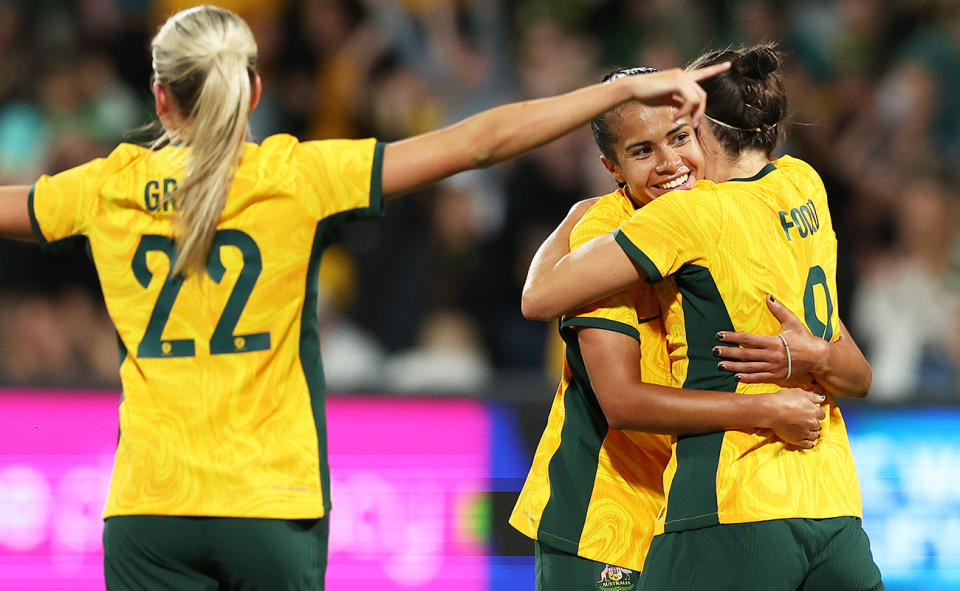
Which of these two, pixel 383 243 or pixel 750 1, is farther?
pixel 750 1

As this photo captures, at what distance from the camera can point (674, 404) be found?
8.95 ft

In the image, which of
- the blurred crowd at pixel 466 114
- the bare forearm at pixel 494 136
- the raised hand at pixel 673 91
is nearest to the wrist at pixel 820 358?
the raised hand at pixel 673 91

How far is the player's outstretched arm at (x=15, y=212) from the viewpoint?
8.54 feet

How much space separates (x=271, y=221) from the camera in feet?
8.39

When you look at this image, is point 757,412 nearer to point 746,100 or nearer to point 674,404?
point 674,404

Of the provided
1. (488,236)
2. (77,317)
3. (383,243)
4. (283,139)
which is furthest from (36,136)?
(283,139)

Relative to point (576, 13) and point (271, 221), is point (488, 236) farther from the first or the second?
point (271, 221)

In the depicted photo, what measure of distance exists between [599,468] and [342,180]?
101 centimetres

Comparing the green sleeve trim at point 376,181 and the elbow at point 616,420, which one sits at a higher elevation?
the green sleeve trim at point 376,181

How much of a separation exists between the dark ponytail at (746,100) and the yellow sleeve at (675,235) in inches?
8.6

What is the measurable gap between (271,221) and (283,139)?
8.0 inches

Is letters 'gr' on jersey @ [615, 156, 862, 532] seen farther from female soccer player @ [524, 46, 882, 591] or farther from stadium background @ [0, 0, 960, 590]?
stadium background @ [0, 0, 960, 590]

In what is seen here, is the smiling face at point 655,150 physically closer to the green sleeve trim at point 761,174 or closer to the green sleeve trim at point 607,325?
the green sleeve trim at point 761,174

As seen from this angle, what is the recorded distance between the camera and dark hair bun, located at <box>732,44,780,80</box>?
2850mm
